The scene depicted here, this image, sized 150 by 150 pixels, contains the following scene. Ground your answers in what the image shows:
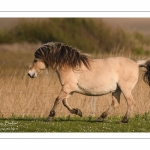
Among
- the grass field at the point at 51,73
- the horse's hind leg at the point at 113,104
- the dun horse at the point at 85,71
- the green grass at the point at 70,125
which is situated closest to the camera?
the green grass at the point at 70,125

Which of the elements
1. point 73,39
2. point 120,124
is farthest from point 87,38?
point 120,124

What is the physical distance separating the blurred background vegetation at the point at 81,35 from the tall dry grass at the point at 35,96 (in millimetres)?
364

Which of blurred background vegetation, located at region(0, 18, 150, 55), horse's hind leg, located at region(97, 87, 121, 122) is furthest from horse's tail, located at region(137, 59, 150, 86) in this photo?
blurred background vegetation, located at region(0, 18, 150, 55)

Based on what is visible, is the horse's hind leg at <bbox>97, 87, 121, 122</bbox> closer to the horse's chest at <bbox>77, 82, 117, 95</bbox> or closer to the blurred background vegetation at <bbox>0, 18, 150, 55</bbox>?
the horse's chest at <bbox>77, 82, 117, 95</bbox>

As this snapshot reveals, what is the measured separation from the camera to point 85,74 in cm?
1347

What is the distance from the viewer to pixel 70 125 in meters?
13.2

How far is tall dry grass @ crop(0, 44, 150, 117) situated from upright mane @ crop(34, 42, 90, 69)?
181 centimetres

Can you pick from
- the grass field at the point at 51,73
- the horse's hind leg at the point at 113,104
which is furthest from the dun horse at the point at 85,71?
the grass field at the point at 51,73

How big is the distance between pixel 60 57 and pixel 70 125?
6.26 ft

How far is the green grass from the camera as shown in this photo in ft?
42.8

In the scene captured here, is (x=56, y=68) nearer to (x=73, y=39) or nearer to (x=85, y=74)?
(x=85, y=74)

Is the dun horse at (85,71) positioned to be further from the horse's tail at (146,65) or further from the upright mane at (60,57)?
the horse's tail at (146,65)

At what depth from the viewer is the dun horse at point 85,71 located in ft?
44.0

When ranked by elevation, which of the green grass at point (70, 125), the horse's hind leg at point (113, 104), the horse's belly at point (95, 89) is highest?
the horse's belly at point (95, 89)
